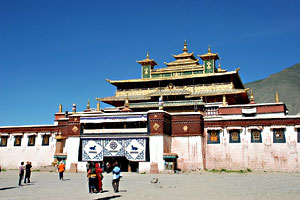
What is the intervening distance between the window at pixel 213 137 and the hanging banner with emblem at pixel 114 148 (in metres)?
5.90

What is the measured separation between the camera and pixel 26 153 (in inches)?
1390

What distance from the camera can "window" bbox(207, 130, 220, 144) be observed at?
2928cm

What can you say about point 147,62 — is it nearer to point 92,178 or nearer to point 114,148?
point 114,148

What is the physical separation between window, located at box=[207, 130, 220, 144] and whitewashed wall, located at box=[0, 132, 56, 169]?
15.8 metres

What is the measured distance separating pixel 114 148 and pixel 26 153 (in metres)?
12.2

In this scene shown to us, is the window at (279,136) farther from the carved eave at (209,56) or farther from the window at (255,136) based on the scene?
the carved eave at (209,56)

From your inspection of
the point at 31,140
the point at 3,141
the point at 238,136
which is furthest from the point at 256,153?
the point at 3,141

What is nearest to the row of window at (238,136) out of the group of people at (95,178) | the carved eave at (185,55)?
the group of people at (95,178)

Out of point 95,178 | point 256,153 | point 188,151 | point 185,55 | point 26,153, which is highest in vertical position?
point 185,55

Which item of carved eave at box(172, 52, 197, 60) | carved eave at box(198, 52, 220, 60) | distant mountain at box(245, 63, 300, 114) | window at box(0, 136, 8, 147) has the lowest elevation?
window at box(0, 136, 8, 147)

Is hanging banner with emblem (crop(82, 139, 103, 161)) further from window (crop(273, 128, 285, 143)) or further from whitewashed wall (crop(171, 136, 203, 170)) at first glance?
window (crop(273, 128, 285, 143))

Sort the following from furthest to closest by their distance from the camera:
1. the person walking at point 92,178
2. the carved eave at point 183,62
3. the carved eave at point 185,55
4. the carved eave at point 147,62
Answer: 1. the carved eave at point 185,55
2. the carved eave at point 147,62
3. the carved eave at point 183,62
4. the person walking at point 92,178

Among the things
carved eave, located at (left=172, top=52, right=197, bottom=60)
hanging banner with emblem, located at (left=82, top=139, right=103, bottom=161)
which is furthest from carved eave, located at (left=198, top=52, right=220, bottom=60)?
hanging banner with emblem, located at (left=82, top=139, right=103, bottom=161)

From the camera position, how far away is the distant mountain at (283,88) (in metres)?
96.7
